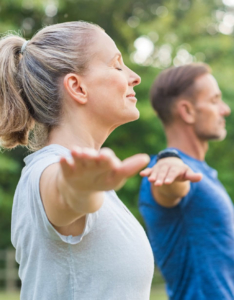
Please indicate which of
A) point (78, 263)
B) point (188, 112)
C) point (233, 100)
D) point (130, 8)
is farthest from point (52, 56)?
point (130, 8)

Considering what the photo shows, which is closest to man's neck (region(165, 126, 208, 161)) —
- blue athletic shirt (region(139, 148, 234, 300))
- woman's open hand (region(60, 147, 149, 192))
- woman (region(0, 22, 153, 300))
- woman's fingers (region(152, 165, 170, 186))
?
blue athletic shirt (region(139, 148, 234, 300))

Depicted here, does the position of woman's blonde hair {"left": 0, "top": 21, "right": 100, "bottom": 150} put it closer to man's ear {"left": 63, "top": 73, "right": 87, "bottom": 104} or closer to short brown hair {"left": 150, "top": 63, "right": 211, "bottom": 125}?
man's ear {"left": 63, "top": 73, "right": 87, "bottom": 104}

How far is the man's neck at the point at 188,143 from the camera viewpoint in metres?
3.35

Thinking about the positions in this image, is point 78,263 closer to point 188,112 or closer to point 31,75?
point 31,75

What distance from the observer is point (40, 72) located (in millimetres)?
1769

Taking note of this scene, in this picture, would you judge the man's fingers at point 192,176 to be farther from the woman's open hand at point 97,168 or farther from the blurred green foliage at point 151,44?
the blurred green foliage at point 151,44

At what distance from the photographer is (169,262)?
291 cm

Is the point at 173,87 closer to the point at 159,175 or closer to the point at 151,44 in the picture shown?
the point at 159,175

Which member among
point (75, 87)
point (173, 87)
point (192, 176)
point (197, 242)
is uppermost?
point (75, 87)

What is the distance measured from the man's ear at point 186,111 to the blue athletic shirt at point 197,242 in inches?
23.1

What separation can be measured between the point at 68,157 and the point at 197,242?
5.36ft

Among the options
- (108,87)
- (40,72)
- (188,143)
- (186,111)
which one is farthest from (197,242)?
(40,72)

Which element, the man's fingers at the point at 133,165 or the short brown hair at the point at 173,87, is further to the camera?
the short brown hair at the point at 173,87

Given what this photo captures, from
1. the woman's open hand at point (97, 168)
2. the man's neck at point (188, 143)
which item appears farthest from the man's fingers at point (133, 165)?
the man's neck at point (188, 143)
